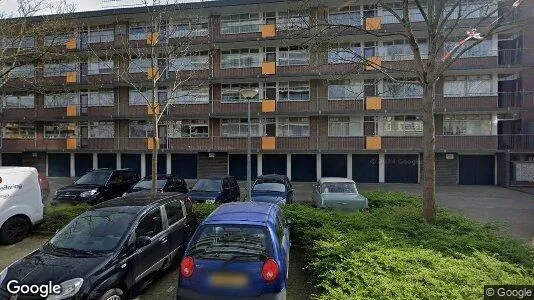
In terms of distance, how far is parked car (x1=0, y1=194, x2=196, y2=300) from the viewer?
4398 mm

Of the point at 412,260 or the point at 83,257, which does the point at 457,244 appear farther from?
the point at 83,257

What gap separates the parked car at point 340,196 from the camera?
1094 cm

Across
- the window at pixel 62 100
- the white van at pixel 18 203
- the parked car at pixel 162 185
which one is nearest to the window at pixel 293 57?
the parked car at pixel 162 185

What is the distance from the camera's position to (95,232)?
17.9 ft

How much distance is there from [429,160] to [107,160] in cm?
2564

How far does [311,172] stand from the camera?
24609 millimetres

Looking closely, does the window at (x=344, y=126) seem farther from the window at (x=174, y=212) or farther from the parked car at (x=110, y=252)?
the parked car at (x=110, y=252)


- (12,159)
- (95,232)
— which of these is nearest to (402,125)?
(95,232)

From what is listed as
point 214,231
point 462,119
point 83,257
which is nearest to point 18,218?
point 83,257

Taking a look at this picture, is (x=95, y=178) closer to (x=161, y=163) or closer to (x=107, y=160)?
(x=161, y=163)

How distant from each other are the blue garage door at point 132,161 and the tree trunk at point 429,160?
23.3m

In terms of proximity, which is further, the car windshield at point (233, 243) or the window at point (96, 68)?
the window at point (96, 68)

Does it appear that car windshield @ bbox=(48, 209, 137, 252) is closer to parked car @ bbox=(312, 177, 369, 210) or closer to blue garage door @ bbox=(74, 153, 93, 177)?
parked car @ bbox=(312, 177, 369, 210)

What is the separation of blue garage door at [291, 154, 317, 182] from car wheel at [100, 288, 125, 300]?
66.6ft
